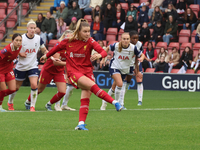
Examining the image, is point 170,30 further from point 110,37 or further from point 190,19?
point 110,37

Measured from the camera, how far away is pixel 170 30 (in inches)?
766

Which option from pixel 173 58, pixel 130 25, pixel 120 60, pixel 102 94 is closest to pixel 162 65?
pixel 173 58

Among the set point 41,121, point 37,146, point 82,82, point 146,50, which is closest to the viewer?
point 37,146

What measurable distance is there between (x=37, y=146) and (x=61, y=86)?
16.2ft

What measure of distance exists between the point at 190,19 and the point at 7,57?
41.8 feet

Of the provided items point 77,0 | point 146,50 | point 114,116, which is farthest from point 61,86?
point 77,0

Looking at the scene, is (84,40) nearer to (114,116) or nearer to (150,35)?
(114,116)

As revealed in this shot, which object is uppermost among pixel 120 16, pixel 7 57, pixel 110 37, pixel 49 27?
pixel 7 57

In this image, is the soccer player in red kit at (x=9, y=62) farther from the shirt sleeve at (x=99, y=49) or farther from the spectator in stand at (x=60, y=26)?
the spectator in stand at (x=60, y=26)

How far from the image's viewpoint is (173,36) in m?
19.8

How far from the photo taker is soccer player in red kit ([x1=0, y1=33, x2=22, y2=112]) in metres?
9.17

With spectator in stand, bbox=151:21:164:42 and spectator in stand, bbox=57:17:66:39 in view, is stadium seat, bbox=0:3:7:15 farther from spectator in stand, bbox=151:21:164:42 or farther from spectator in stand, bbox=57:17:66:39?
spectator in stand, bbox=151:21:164:42

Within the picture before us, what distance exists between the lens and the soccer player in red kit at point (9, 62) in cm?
917

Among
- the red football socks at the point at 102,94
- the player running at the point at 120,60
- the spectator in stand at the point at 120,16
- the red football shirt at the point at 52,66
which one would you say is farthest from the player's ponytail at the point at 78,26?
the spectator in stand at the point at 120,16
